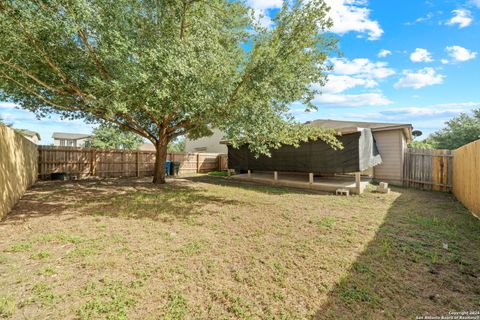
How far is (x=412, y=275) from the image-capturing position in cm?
303

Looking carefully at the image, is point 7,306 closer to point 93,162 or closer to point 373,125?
point 93,162

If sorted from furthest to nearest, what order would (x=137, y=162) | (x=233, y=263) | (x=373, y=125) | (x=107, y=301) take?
1. (x=137, y=162)
2. (x=373, y=125)
3. (x=233, y=263)
4. (x=107, y=301)

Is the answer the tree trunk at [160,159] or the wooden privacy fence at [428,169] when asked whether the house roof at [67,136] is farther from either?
the wooden privacy fence at [428,169]

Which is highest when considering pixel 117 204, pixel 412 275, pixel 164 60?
pixel 164 60

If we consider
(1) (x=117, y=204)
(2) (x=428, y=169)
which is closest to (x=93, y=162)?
(1) (x=117, y=204)

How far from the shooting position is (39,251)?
346 centimetres

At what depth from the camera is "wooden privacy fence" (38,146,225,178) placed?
11266 millimetres

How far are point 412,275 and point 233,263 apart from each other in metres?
2.53

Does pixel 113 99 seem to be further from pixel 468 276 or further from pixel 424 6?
pixel 424 6

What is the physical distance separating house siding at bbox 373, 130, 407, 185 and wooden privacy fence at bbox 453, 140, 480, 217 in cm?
356

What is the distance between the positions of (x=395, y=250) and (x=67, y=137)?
5531 centimetres

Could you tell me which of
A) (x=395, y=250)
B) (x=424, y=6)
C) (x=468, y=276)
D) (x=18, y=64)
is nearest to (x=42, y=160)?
(x=18, y=64)

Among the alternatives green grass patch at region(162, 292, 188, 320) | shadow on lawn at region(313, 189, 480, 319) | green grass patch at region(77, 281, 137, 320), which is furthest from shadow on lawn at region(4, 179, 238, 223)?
shadow on lawn at region(313, 189, 480, 319)

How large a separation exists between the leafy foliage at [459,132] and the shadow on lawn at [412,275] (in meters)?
20.4
